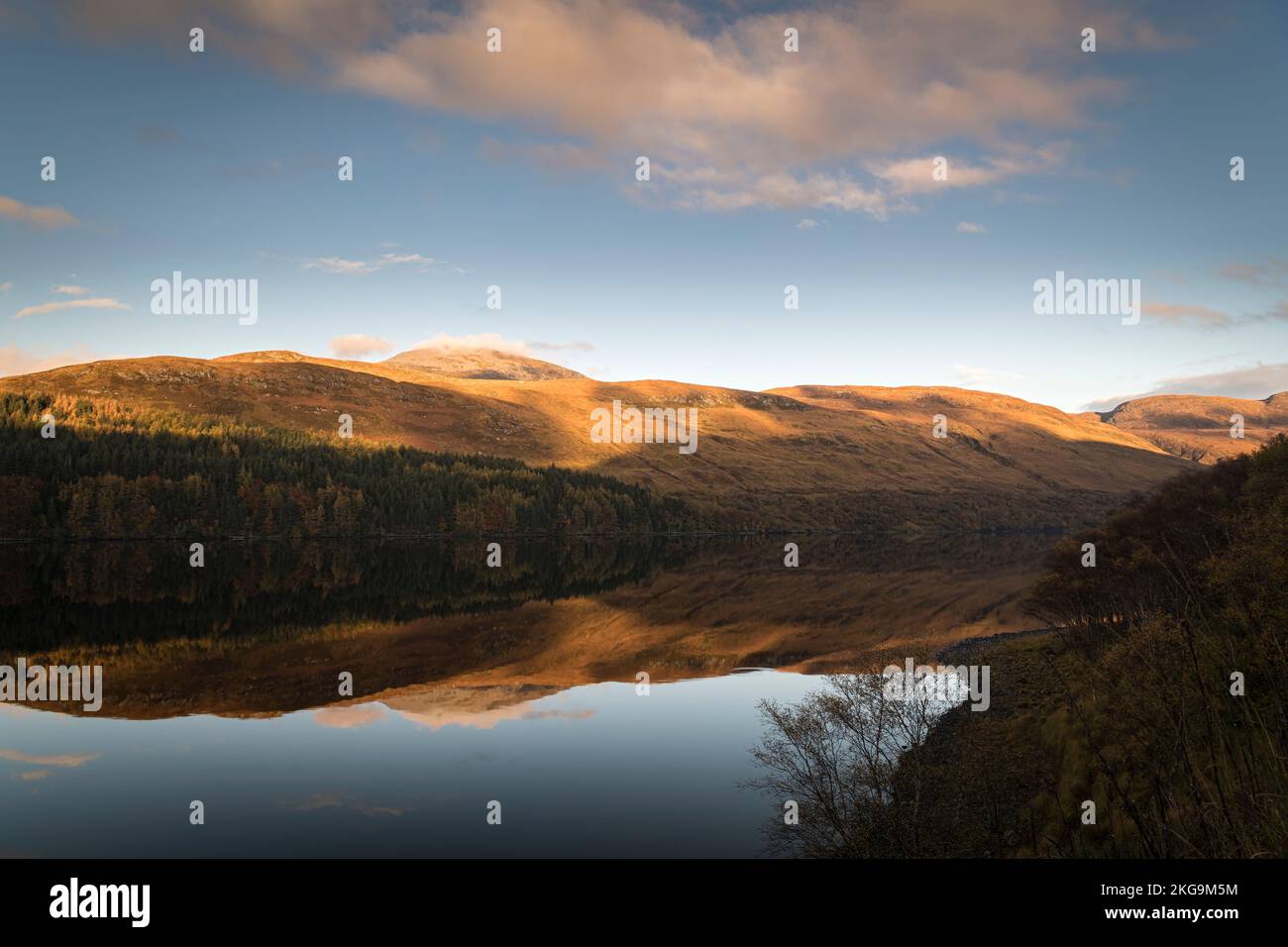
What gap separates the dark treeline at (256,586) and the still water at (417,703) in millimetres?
570

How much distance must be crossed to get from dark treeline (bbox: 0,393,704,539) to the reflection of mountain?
47.6m

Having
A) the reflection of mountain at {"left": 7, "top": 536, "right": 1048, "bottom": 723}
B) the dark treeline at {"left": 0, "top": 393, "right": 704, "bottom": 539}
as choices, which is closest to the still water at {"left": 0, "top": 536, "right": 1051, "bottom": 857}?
the reflection of mountain at {"left": 7, "top": 536, "right": 1048, "bottom": 723}

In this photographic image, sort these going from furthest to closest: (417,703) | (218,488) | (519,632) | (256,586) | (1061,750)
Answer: (218,488)
(256,586)
(519,632)
(417,703)
(1061,750)

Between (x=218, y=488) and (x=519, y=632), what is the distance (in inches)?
4703

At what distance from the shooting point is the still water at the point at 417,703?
81.9ft

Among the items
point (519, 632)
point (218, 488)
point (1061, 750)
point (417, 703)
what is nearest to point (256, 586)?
point (519, 632)

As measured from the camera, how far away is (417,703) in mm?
41531

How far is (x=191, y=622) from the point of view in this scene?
2537 inches

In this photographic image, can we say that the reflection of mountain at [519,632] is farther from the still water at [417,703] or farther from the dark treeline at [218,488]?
the dark treeline at [218,488]

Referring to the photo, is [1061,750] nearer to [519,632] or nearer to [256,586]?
[519,632]

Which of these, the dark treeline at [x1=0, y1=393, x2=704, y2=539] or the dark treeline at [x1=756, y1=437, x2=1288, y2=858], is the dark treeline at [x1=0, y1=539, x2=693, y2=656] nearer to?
the dark treeline at [x1=0, y1=393, x2=704, y2=539]
